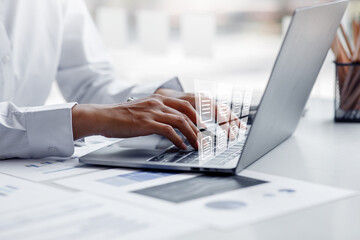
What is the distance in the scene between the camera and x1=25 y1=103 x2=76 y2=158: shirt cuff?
97cm

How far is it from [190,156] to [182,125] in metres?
0.07

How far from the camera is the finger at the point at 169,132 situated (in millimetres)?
941

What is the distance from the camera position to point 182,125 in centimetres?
95

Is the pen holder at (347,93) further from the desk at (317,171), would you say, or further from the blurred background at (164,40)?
the blurred background at (164,40)

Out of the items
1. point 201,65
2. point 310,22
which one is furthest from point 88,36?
point 201,65

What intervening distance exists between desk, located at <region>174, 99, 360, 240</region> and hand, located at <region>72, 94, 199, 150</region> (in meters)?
0.15

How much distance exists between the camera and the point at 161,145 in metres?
0.99

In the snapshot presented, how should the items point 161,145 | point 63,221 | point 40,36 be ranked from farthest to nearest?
point 40,36 < point 161,145 < point 63,221

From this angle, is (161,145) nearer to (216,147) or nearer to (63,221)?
(216,147)

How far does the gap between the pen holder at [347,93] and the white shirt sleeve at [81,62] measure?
0.60 meters

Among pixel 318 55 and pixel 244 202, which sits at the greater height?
pixel 318 55

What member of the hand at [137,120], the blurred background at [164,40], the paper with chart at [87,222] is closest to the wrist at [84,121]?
the hand at [137,120]

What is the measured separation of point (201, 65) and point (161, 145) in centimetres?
263

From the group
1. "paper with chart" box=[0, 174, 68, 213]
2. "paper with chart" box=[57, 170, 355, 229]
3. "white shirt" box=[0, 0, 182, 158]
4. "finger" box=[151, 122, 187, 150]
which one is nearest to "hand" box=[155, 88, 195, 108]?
"white shirt" box=[0, 0, 182, 158]
